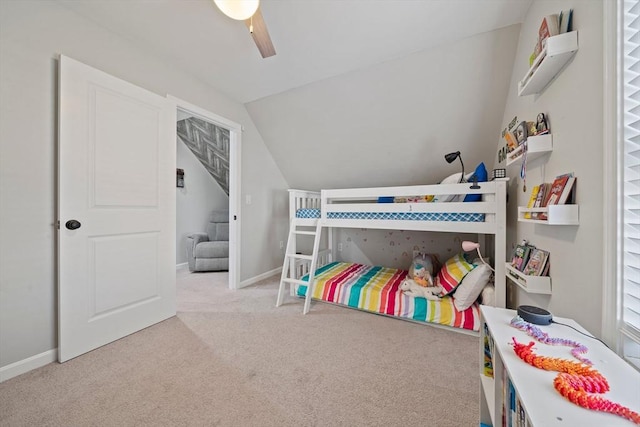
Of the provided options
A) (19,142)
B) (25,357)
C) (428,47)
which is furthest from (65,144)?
(428,47)

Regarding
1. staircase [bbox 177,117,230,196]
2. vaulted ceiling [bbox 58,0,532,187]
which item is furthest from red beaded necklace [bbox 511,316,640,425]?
staircase [bbox 177,117,230,196]

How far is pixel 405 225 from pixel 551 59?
1434mm

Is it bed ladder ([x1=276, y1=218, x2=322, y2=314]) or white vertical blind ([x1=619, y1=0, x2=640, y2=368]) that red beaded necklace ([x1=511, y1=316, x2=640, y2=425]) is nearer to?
white vertical blind ([x1=619, y1=0, x2=640, y2=368])

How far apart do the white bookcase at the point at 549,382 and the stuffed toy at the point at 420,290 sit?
1.23 metres

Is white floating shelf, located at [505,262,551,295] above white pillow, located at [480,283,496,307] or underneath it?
above

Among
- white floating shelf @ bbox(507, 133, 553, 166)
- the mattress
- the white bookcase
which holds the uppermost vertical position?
white floating shelf @ bbox(507, 133, 553, 166)

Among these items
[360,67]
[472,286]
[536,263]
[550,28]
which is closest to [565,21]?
[550,28]

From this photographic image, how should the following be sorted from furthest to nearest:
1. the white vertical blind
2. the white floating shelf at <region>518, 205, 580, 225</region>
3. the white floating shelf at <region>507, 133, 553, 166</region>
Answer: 1. the white floating shelf at <region>507, 133, 553, 166</region>
2. the white floating shelf at <region>518, 205, 580, 225</region>
3. the white vertical blind

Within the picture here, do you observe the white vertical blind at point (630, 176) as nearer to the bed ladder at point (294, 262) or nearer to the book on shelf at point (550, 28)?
the book on shelf at point (550, 28)

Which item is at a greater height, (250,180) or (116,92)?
(116,92)

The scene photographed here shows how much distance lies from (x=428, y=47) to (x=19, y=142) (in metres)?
2.92

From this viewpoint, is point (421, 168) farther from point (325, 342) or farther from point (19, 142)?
point (19, 142)

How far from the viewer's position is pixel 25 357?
1475 mm

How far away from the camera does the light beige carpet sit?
117 centimetres
